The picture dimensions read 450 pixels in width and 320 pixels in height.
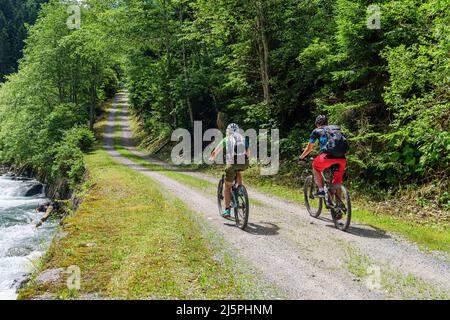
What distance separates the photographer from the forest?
984 centimetres

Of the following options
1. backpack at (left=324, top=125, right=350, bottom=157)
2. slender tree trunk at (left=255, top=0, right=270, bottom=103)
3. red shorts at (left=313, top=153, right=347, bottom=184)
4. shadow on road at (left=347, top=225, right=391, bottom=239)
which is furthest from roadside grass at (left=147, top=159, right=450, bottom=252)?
slender tree trunk at (left=255, top=0, right=270, bottom=103)

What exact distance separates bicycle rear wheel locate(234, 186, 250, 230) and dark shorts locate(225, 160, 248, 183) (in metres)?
0.34

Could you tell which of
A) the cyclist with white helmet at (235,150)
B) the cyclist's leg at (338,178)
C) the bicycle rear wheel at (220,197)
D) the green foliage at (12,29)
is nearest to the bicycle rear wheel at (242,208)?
the cyclist with white helmet at (235,150)

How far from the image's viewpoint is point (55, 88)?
1565 inches

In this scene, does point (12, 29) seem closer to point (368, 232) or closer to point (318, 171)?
point (318, 171)

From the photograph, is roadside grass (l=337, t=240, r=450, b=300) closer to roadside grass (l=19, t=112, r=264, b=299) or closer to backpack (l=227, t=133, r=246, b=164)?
roadside grass (l=19, t=112, r=264, b=299)

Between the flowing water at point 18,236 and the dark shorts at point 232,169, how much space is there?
170 inches

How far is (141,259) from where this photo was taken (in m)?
6.04

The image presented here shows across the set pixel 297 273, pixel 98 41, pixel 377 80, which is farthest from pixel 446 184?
pixel 98 41

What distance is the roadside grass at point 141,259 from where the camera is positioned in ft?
15.9

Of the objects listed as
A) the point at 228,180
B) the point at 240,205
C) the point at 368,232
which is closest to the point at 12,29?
the point at 228,180

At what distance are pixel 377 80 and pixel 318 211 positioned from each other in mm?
6298

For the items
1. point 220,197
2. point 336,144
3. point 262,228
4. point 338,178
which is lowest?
point 262,228

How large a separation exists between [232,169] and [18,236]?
11715 mm
